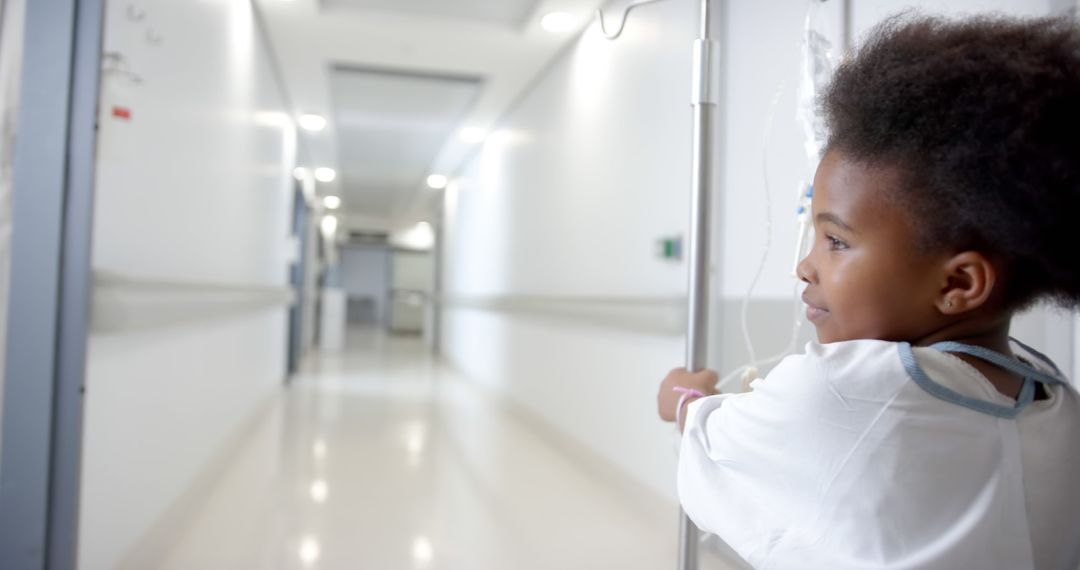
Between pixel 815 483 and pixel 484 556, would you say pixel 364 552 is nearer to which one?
pixel 484 556

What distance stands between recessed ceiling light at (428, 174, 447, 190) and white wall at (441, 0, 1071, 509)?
3.32 m

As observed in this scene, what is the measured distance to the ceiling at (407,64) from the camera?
3.71m

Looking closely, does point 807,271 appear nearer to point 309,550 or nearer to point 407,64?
point 309,550

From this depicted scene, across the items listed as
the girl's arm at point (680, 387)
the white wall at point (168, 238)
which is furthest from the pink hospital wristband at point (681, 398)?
the white wall at point (168, 238)

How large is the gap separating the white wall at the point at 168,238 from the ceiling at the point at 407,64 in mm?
494

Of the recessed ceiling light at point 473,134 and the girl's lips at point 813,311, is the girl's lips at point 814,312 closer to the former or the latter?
the girl's lips at point 813,311

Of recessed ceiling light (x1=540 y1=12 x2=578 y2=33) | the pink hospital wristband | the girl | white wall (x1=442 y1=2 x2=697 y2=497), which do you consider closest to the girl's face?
the girl

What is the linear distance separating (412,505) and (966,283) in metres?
2.50

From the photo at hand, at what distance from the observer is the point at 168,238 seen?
230 centimetres

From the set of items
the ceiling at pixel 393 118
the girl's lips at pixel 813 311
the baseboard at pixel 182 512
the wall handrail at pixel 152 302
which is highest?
the ceiling at pixel 393 118

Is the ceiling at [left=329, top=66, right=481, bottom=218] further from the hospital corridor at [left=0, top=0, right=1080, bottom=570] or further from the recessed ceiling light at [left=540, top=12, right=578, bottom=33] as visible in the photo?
the recessed ceiling light at [left=540, top=12, right=578, bottom=33]

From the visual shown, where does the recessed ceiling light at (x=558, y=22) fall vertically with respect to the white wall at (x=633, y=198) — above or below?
above

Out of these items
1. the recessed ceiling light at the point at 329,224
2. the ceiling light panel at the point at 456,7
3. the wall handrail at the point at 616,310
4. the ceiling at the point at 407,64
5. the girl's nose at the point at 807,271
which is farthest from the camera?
the recessed ceiling light at the point at 329,224

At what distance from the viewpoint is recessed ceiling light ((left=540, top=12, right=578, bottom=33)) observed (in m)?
3.61
